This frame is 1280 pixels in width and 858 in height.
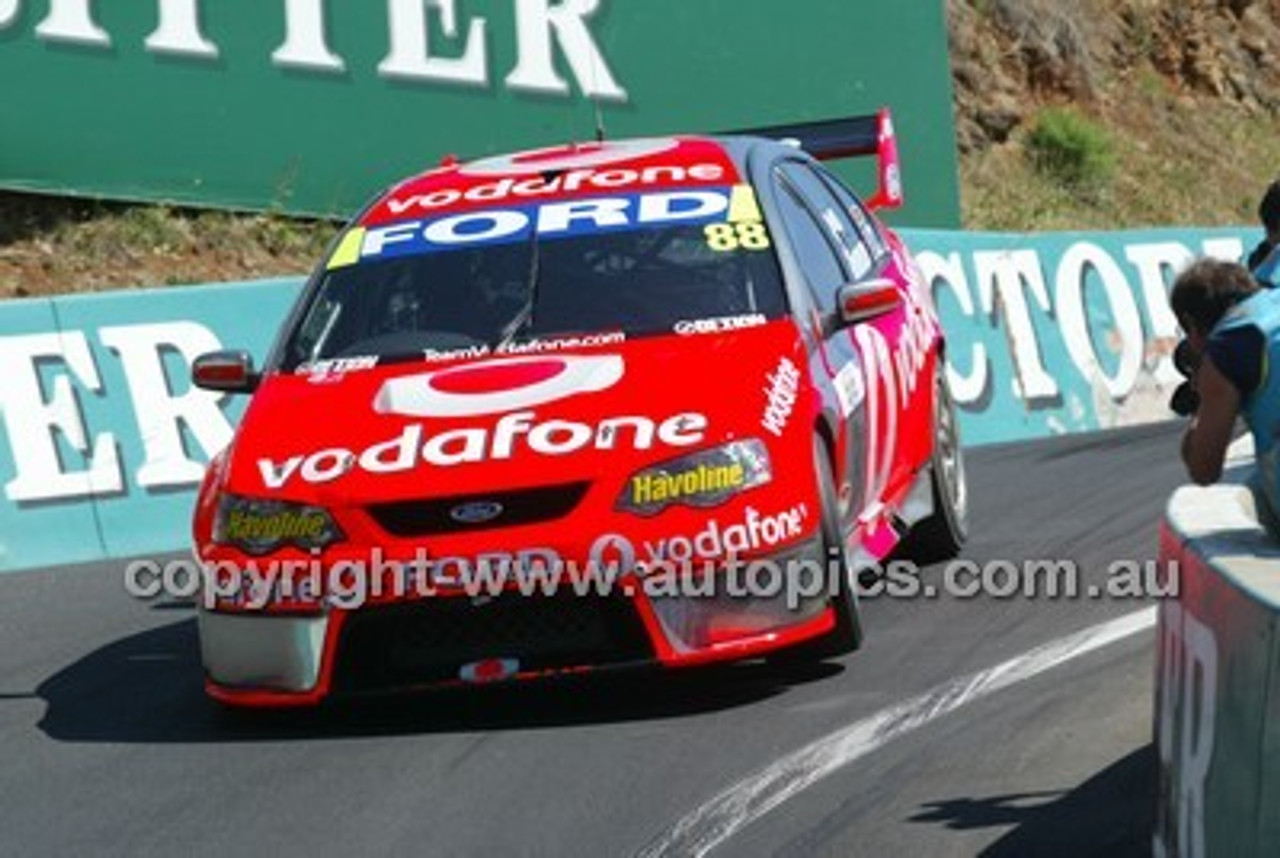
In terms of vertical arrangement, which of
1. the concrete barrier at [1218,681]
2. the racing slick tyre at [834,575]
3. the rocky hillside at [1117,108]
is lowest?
the rocky hillside at [1117,108]

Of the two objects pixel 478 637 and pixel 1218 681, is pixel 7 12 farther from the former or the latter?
pixel 1218 681

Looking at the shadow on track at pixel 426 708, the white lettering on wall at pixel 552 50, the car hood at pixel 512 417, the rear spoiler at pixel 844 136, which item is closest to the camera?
the car hood at pixel 512 417

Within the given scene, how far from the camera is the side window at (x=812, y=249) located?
9703mm

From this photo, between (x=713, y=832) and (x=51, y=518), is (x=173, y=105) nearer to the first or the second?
(x=51, y=518)

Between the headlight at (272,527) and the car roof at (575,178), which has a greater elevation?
the car roof at (575,178)

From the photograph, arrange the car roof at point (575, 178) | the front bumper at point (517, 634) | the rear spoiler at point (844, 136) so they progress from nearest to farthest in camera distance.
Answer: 1. the front bumper at point (517, 634)
2. the car roof at point (575, 178)
3. the rear spoiler at point (844, 136)

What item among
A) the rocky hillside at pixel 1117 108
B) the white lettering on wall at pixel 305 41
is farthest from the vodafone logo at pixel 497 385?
the rocky hillside at pixel 1117 108

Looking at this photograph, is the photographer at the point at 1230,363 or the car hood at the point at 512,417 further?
the car hood at the point at 512,417

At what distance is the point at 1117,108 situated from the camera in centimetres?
2869

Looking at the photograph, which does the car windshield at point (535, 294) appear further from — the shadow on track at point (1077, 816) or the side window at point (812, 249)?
the shadow on track at point (1077, 816)

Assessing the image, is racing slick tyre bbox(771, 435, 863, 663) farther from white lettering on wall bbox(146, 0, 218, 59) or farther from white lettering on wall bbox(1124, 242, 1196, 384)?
white lettering on wall bbox(1124, 242, 1196, 384)

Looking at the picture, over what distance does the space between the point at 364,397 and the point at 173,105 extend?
27.4 ft

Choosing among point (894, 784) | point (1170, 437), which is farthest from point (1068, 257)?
point (894, 784)

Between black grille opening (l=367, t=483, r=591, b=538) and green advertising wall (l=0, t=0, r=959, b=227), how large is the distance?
8733mm
